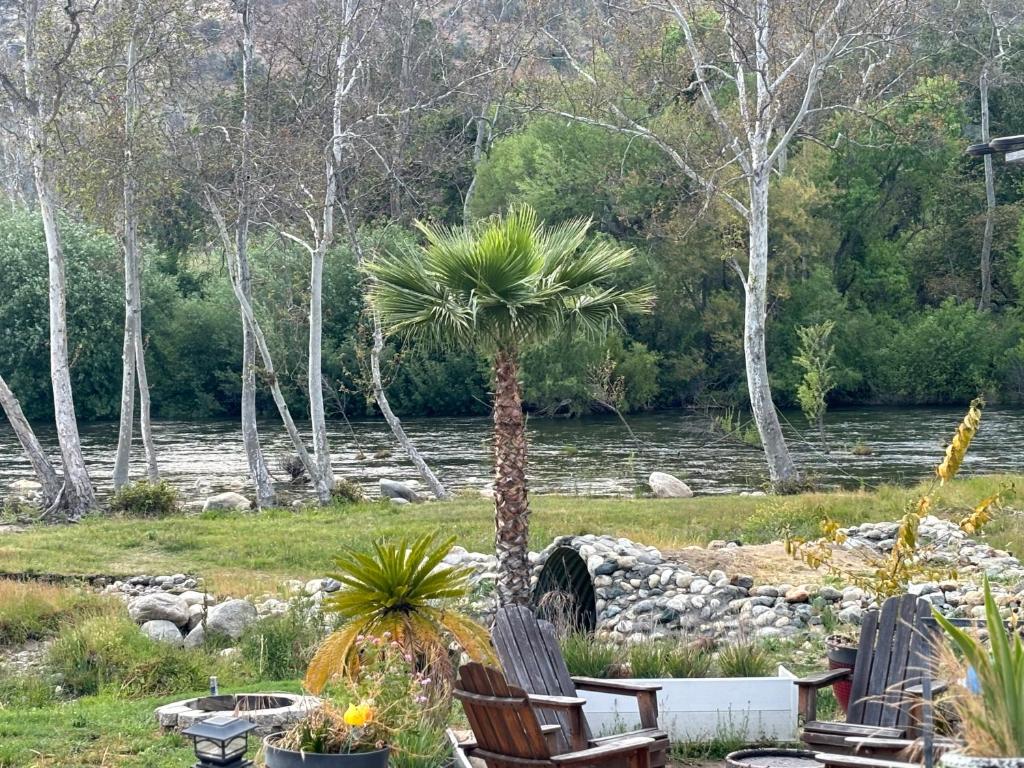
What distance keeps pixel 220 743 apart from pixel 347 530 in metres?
13.5

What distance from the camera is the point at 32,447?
922 inches

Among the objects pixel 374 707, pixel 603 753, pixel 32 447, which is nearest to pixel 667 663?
pixel 603 753

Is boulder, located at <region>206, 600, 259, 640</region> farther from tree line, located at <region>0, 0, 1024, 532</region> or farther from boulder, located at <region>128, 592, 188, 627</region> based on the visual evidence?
tree line, located at <region>0, 0, 1024, 532</region>

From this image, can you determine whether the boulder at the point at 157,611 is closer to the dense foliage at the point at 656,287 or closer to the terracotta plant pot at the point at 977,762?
the terracotta plant pot at the point at 977,762

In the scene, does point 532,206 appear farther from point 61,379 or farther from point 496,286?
point 496,286

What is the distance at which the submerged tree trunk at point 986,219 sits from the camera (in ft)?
161

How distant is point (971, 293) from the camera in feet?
173

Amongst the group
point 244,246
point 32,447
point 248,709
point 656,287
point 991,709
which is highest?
point 656,287

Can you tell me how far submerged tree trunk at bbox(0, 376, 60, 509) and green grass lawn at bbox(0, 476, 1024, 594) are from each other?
203 cm

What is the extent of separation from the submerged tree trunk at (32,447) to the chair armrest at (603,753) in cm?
1898

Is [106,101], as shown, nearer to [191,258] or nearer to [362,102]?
[362,102]

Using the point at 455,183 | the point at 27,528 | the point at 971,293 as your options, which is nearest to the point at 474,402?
the point at 455,183

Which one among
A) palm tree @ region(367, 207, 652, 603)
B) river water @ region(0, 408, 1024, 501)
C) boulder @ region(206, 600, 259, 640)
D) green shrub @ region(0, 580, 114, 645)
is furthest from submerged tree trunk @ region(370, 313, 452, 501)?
palm tree @ region(367, 207, 652, 603)

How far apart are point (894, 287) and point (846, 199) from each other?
3.95 m
